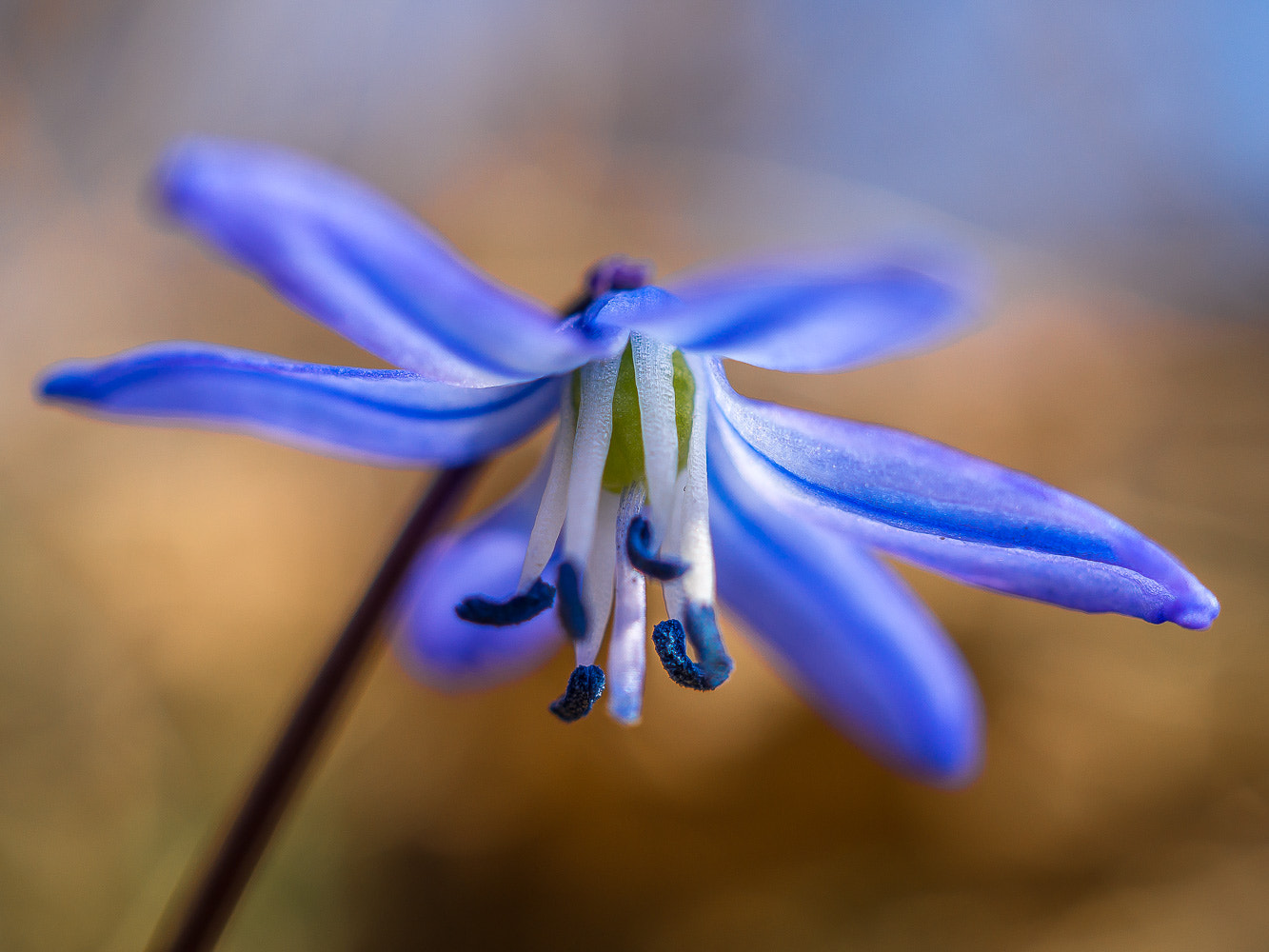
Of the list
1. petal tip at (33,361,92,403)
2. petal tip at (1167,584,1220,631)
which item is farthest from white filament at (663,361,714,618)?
petal tip at (33,361,92,403)

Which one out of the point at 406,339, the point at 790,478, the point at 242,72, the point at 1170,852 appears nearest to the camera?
the point at 406,339

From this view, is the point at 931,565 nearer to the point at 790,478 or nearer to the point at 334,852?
the point at 790,478

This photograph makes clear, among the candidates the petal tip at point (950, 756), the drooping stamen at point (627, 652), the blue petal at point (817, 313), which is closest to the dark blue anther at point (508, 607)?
the drooping stamen at point (627, 652)

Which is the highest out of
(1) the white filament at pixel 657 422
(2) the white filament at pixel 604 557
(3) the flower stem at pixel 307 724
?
(1) the white filament at pixel 657 422

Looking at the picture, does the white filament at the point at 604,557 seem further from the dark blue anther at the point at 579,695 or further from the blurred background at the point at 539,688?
the blurred background at the point at 539,688

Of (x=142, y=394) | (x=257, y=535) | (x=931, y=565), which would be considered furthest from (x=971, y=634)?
(x=142, y=394)

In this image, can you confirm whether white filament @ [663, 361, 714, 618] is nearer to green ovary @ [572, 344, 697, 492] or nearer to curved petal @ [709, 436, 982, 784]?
green ovary @ [572, 344, 697, 492]
